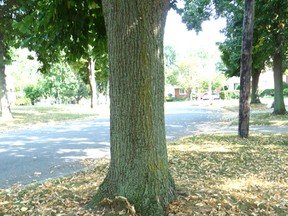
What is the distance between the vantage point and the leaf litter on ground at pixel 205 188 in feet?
14.0

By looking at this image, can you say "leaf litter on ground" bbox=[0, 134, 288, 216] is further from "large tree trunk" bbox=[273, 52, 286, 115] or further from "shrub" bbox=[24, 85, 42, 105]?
"shrub" bbox=[24, 85, 42, 105]

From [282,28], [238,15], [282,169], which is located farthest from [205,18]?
[282,169]

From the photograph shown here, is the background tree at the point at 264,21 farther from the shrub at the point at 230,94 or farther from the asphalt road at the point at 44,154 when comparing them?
the shrub at the point at 230,94

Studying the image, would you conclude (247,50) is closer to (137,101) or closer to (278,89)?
(137,101)

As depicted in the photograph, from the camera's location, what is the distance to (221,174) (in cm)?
596

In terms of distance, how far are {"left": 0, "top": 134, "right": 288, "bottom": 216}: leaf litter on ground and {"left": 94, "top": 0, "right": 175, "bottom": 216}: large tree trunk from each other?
35 centimetres

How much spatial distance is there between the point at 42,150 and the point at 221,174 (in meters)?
6.18

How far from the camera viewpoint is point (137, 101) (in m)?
3.90

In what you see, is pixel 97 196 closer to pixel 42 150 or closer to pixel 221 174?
pixel 221 174

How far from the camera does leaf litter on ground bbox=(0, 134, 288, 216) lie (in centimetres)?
427

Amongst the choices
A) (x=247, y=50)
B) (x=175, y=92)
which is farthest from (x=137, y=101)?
(x=175, y=92)

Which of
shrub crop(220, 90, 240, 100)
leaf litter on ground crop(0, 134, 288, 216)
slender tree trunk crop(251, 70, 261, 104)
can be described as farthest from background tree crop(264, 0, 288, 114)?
shrub crop(220, 90, 240, 100)

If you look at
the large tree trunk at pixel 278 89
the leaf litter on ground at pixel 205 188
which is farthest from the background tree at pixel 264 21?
the leaf litter on ground at pixel 205 188


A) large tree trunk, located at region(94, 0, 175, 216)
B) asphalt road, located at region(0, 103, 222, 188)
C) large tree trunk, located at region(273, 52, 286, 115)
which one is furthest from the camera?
large tree trunk, located at region(273, 52, 286, 115)
